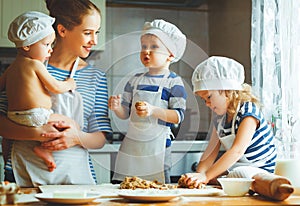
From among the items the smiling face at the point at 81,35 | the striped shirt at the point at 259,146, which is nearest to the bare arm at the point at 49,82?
the smiling face at the point at 81,35

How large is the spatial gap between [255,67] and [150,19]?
70cm

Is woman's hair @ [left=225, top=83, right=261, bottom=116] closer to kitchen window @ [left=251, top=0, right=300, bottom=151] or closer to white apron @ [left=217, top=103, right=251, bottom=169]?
white apron @ [left=217, top=103, right=251, bottom=169]

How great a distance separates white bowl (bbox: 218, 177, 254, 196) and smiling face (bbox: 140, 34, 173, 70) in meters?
0.50

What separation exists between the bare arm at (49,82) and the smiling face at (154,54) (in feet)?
0.84

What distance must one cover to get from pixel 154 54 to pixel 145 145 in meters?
0.28

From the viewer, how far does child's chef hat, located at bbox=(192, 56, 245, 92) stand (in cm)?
152

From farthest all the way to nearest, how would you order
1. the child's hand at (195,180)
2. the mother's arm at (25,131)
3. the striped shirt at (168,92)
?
the striped shirt at (168,92) → the mother's arm at (25,131) → the child's hand at (195,180)

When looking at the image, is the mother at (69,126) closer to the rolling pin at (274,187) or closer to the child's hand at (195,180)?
the child's hand at (195,180)

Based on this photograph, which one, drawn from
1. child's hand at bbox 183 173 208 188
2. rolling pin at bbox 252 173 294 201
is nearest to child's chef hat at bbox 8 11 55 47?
child's hand at bbox 183 173 208 188

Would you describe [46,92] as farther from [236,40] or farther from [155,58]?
[236,40]

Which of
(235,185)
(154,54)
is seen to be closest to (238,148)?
(235,185)

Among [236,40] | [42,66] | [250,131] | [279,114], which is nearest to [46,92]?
[42,66]

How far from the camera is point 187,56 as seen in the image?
1928 millimetres

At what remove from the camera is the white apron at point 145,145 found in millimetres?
1566
